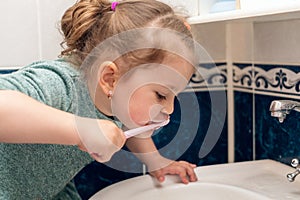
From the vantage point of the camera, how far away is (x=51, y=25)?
1003 mm

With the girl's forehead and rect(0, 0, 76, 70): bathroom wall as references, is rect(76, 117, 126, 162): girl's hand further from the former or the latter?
rect(0, 0, 76, 70): bathroom wall

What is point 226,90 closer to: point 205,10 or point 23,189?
point 205,10

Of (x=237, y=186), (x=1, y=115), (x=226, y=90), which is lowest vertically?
(x=237, y=186)

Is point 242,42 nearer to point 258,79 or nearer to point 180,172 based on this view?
point 258,79

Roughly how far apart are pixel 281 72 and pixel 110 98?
42 centimetres

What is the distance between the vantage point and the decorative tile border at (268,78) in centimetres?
102

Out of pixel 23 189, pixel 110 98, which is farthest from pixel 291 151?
pixel 23 189

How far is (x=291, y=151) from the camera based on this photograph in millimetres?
1047

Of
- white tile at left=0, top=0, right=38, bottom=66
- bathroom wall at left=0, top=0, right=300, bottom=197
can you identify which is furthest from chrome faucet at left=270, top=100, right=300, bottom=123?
white tile at left=0, top=0, right=38, bottom=66

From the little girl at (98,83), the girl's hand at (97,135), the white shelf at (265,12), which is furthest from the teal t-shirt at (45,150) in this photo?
the white shelf at (265,12)

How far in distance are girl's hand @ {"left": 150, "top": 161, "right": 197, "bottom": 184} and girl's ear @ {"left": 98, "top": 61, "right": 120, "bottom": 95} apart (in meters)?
0.25

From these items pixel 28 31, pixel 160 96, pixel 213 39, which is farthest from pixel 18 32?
pixel 213 39

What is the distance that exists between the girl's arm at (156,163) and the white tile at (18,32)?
0.28 metres

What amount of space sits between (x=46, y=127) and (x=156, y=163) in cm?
39
